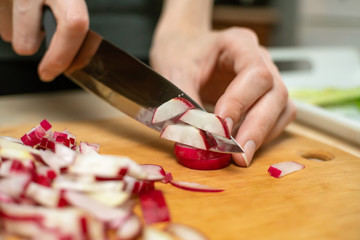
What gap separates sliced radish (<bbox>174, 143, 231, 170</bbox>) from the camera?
0.97 metres

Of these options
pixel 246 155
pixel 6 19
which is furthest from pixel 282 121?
pixel 6 19

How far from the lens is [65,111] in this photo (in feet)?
4.85

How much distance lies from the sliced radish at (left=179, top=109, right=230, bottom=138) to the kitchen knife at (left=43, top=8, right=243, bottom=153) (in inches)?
3.4

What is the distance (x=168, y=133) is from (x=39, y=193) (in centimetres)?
39

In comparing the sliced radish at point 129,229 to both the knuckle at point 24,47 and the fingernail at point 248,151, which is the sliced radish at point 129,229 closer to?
the fingernail at point 248,151

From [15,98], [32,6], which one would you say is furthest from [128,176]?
[15,98]

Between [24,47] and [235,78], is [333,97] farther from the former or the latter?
[24,47]

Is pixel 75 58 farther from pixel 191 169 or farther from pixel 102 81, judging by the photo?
pixel 191 169

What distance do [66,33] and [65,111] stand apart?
0.42 metres

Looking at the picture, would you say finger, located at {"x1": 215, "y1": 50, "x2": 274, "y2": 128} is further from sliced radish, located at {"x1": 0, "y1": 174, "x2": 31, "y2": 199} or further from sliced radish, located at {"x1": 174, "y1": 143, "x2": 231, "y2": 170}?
sliced radish, located at {"x1": 0, "y1": 174, "x2": 31, "y2": 199}

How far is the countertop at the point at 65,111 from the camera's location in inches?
52.4

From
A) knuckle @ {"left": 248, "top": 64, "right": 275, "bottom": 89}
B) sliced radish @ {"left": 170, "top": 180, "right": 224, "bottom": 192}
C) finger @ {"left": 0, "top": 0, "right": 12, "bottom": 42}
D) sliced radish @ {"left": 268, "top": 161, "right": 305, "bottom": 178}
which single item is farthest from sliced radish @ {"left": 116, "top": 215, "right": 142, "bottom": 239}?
finger @ {"left": 0, "top": 0, "right": 12, "bottom": 42}

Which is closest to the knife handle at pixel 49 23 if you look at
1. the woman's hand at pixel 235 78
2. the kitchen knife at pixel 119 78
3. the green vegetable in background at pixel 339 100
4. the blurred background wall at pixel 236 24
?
the kitchen knife at pixel 119 78

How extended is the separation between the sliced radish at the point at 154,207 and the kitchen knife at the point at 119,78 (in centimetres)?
29
